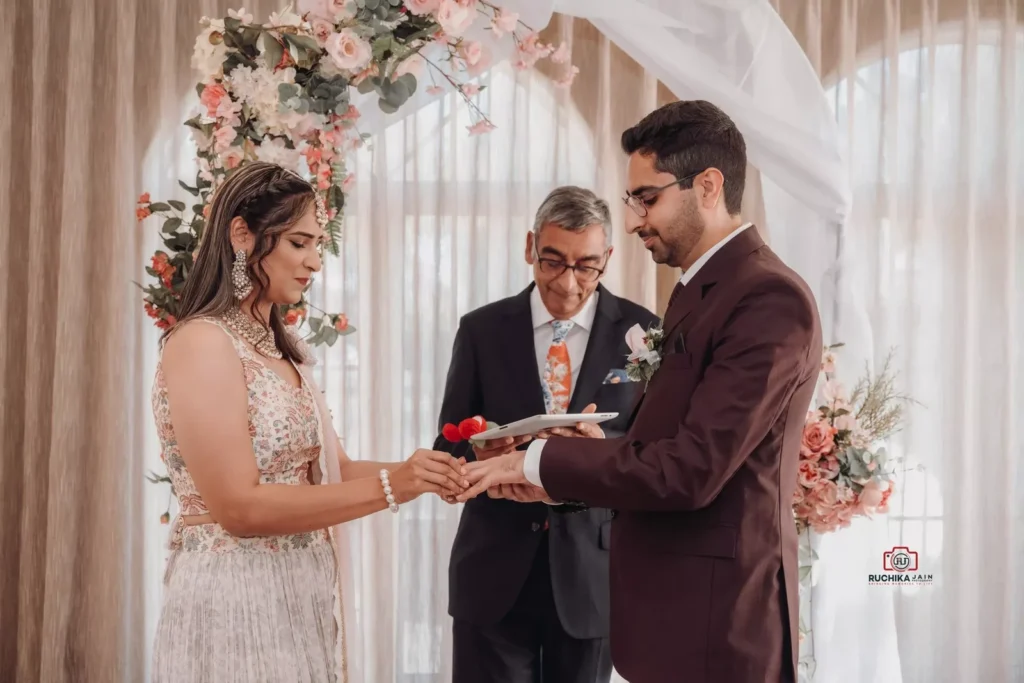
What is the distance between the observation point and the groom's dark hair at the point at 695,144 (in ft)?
6.91

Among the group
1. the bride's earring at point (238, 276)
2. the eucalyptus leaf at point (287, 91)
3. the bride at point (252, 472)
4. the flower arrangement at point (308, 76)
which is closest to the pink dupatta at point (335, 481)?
the bride at point (252, 472)

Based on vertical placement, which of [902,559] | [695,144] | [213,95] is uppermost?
→ [213,95]

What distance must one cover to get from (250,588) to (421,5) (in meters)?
1.54

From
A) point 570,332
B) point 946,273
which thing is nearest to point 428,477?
point 570,332

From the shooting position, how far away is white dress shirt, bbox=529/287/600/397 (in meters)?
2.78

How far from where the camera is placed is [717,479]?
1.88m

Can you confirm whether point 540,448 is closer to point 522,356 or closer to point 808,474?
point 522,356

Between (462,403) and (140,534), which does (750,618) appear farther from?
(140,534)

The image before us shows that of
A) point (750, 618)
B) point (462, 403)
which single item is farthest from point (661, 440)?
point (462, 403)

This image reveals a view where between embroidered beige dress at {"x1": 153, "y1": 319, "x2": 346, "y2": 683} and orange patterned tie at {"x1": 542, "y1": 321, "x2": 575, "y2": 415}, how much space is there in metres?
0.77

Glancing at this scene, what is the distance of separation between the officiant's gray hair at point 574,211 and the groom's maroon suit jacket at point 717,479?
752 mm

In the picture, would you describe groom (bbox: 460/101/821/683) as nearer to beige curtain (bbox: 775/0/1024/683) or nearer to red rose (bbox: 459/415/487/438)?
red rose (bbox: 459/415/487/438)

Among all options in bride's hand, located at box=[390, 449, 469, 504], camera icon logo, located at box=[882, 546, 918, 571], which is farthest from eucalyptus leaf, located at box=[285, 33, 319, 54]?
camera icon logo, located at box=[882, 546, 918, 571]

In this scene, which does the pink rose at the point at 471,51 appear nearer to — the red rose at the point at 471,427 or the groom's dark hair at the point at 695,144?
the groom's dark hair at the point at 695,144
